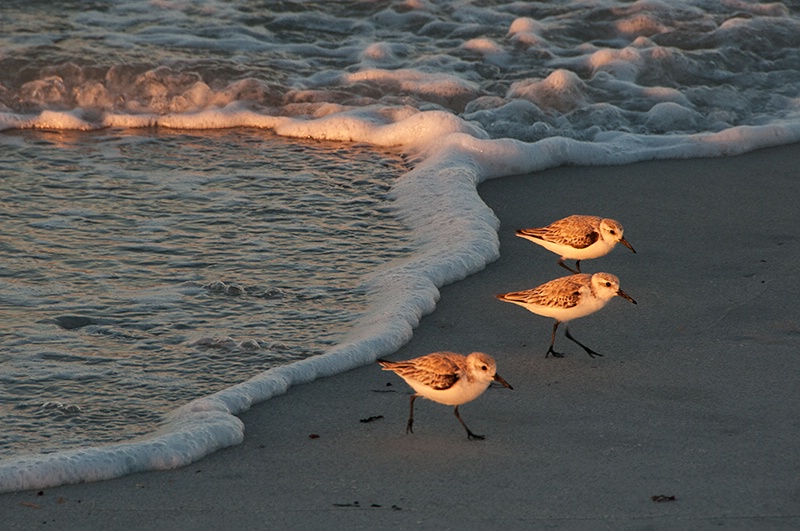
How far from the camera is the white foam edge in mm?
4188

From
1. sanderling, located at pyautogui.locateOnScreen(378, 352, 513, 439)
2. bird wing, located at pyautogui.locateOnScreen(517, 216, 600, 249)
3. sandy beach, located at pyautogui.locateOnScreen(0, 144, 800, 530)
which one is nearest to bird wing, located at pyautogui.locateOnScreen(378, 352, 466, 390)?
sanderling, located at pyautogui.locateOnScreen(378, 352, 513, 439)

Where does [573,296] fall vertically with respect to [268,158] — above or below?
above

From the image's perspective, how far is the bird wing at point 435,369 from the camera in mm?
4195

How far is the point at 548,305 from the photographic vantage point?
16.5 feet

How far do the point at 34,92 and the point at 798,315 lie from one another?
Answer: 7.32 m

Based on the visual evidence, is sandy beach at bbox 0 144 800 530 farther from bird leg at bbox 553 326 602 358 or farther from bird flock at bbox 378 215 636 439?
bird flock at bbox 378 215 636 439

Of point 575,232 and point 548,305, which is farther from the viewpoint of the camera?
point 575,232

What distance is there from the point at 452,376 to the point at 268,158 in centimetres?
462

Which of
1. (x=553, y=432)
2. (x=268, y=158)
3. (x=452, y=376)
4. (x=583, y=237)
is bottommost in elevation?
(x=553, y=432)

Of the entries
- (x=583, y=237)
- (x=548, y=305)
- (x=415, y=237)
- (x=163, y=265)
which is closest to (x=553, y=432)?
(x=548, y=305)

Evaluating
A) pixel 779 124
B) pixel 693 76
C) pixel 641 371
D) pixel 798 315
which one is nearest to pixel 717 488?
pixel 641 371

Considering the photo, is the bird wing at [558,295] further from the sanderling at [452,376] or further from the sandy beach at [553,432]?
the sanderling at [452,376]

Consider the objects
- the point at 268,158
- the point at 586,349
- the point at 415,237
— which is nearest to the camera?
the point at 586,349

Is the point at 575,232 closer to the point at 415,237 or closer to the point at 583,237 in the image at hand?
the point at 583,237
